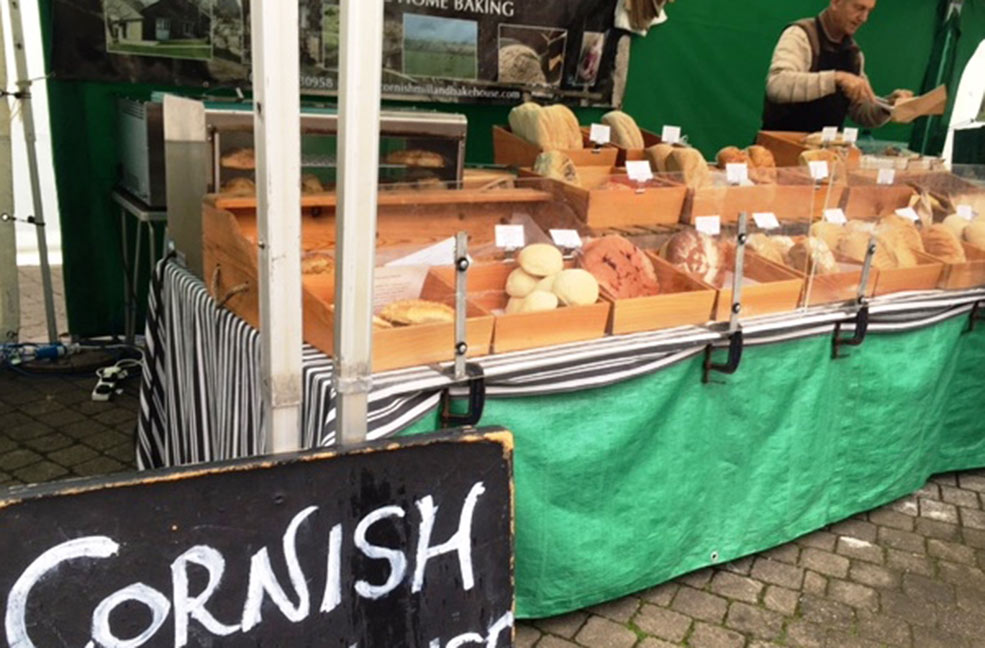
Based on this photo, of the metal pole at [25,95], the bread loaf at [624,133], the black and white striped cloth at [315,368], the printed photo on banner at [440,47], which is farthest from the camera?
the printed photo on banner at [440,47]

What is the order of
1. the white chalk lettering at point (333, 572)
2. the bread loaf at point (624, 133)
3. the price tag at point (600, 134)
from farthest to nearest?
the bread loaf at point (624, 133), the price tag at point (600, 134), the white chalk lettering at point (333, 572)

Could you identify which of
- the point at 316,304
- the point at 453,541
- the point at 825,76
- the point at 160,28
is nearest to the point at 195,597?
the point at 453,541

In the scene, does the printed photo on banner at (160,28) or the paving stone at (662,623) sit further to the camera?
the printed photo on banner at (160,28)

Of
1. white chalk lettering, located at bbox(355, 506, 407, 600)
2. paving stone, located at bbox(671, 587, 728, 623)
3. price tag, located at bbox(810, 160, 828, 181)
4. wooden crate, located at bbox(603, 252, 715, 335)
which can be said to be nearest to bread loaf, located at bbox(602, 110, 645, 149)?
price tag, located at bbox(810, 160, 828, 181)

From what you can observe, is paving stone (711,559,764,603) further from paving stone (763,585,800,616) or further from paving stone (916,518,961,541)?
paving stone (916,518,961,541)

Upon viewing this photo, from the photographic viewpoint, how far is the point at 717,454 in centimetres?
282

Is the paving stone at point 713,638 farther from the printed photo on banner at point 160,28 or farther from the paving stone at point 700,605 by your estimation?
the printed photo on banner at point 160,28

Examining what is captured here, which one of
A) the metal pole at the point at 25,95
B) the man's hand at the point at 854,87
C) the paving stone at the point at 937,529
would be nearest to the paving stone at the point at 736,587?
the paving stone at the point at 937,529

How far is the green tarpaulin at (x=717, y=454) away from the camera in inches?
96.6

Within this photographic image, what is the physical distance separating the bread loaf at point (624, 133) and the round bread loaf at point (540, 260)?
1.38 m

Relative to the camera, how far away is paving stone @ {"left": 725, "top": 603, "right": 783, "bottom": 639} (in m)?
2.73

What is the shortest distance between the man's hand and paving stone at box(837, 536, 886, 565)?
3513 mm

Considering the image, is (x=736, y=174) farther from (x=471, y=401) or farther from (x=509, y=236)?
(x=471, y=401)

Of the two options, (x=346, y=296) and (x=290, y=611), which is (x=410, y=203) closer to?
(x=346, y=296)
